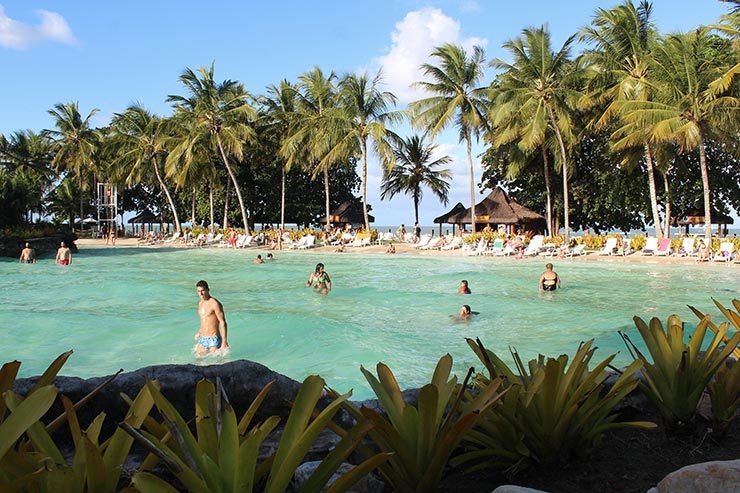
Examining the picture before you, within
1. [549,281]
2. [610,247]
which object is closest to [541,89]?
[610,247]

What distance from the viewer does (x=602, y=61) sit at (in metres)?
27.4

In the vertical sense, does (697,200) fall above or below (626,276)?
above

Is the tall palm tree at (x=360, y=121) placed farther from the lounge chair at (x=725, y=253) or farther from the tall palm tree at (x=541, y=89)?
the lounge chair at (x=725, y=253)

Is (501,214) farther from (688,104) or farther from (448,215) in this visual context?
(688,104)

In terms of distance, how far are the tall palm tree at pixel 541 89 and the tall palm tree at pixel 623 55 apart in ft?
3.98

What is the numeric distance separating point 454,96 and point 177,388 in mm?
29180

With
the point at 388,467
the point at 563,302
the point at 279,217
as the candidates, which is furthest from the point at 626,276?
the point at 279,217

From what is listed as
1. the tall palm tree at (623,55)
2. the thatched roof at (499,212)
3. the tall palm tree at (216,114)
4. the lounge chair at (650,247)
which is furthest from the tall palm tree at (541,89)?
the tall palm tree at (216,114)

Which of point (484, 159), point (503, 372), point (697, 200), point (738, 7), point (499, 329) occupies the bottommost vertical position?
point (499, 329)

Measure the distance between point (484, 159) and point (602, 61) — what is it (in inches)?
413

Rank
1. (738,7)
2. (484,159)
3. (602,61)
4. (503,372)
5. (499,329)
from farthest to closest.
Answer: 1. (484,159)
2. (602,61)
3. (738,7)
4. (499,329)
5. (503,372)

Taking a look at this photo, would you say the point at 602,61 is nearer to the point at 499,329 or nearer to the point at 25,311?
the point at 499,329

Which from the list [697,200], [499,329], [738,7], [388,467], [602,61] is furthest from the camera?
[697,200]

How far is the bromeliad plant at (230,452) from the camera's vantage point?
1.47 m
